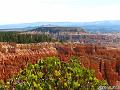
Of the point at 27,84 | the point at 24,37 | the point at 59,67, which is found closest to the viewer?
the point at 27,84

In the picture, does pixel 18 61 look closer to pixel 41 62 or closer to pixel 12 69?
pixel 12 69

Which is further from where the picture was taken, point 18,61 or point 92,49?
point 92,49

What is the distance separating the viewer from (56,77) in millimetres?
19125

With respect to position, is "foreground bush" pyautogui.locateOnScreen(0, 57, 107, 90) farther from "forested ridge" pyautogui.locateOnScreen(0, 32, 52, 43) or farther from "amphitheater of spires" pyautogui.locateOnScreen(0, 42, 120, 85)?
"forested ridge" pyautogui.locateOnScreen(0, 32, 52, 43)

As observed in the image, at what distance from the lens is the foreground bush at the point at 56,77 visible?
18.6 metres

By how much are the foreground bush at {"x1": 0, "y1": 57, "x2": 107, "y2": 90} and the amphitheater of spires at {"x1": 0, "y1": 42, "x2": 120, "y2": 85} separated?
6455 cm

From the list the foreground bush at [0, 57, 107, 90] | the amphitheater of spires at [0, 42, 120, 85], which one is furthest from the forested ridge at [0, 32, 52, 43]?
the foreground bush at [0, 57, 107, 90]

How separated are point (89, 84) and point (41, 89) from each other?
268 cm

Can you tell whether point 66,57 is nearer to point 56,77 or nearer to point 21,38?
point 21,38

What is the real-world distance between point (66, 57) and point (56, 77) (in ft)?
247

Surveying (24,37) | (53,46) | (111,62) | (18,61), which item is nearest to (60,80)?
(18,61)

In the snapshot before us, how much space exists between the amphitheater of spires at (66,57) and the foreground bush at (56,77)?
6455 centimetres

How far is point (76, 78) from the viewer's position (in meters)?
19.3

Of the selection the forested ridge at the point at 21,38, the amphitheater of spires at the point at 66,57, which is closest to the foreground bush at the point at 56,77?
the amphitheater of spires at the point at 66,57
